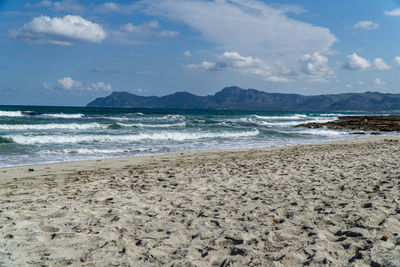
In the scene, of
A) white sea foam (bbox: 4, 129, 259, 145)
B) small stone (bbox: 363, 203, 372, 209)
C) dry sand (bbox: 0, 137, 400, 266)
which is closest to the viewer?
dry sand (bbox: 0, 137, 400, 266)

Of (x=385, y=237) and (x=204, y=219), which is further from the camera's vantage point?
(x=204, y=219)

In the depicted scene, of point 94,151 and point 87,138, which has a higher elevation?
point 87,138

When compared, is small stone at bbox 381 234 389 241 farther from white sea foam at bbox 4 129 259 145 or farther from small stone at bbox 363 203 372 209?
white sea foam at bbox 4 129 259 145

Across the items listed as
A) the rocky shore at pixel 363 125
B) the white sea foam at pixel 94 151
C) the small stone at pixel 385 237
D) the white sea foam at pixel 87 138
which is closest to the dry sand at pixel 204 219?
the small stone at pixel 385 237

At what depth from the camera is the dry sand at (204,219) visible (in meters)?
3.15

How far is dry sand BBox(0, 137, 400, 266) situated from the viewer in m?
3.15

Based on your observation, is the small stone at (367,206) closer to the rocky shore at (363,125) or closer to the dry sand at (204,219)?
the dry sand at (204,219)

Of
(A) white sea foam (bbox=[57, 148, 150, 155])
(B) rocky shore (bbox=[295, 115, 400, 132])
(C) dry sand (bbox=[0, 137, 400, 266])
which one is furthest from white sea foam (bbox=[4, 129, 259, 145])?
(B) rocky shore (bbox=[295, 115, 400, 132])

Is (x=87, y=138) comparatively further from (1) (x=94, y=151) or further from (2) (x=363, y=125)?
(2) (x=363, y=125)

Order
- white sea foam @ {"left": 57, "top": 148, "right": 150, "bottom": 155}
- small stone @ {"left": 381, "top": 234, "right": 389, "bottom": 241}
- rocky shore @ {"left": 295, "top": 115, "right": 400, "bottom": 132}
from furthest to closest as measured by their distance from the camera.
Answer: rocky shore @ {"left": 295, "top": 115, "right": 400, "bottom": 132} < white sea foam @ {"left": 57, "top": 148, "right": 150, "bottom": 155} < small stone @ {"left": 381, "top": 234, "right": 389, "bottom": 241}

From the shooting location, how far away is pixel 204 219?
4.19 metres

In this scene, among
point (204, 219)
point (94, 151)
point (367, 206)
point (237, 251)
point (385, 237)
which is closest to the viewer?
point (237, 251)

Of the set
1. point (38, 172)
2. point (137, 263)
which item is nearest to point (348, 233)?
point (137, 263)

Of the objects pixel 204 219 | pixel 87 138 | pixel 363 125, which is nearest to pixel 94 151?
pixel 87 138
